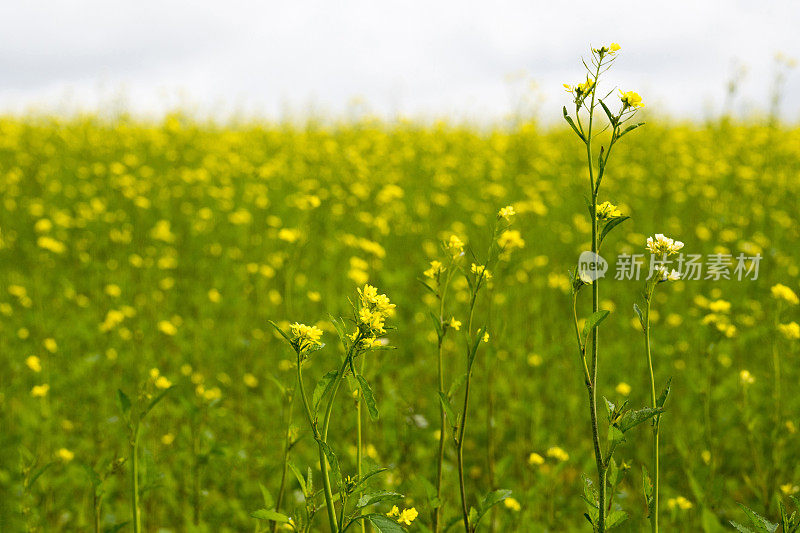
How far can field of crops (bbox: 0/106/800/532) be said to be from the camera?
2.00m

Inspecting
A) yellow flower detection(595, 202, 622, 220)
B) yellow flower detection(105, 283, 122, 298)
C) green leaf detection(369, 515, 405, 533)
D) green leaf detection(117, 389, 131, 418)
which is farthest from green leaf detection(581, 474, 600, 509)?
yellow flower detection(105, 283, 122, 298)

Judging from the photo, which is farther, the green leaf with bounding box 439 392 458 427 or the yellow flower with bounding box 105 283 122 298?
the yellow flower with bounding box 105 283 122 298

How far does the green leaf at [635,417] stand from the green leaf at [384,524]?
0.38 m

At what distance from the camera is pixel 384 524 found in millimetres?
957

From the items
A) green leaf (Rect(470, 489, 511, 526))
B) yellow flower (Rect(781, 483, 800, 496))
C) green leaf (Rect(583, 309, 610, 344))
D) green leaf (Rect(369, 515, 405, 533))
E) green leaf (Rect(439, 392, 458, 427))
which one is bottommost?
yellow flower (Rect(781, 483, 800, 496))

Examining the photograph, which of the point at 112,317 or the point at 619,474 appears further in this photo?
the point at 112,317

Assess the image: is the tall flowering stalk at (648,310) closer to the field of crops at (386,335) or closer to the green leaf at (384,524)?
the field of crops at (386,335)

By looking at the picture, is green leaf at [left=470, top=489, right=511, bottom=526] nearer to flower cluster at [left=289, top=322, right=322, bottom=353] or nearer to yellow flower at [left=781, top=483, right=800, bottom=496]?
flower cluster at [left=289, top=322, right=322, bottom=353]

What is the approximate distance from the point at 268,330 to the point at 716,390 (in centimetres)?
216

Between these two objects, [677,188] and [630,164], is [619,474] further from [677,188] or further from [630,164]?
[630,164]

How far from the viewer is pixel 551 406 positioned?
9.34 feet

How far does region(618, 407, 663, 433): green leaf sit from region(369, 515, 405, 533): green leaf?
38cm

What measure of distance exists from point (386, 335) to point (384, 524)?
209 cm

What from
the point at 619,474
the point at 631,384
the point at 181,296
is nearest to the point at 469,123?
the point at 181,296
